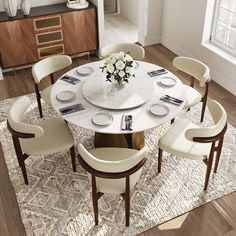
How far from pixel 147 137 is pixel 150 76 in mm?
688

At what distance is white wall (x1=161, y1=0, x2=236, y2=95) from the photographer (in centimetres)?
453

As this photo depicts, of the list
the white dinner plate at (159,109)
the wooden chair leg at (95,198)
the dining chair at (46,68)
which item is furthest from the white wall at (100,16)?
the wooden chair leg at (95,198)

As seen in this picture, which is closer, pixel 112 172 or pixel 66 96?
pixel 112 172

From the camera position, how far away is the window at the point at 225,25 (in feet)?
14.4

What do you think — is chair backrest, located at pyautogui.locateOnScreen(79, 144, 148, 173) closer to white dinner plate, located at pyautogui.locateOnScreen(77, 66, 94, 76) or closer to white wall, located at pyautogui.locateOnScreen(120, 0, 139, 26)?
white dinner plate, located at pyautogui.locateOnScreen(77, 66, 94, 76)

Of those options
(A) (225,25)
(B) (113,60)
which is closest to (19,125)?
(B) (113,60)

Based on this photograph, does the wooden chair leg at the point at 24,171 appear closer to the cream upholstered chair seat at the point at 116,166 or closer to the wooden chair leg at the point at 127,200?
the cream upholstered chair seat at the point at 116,166

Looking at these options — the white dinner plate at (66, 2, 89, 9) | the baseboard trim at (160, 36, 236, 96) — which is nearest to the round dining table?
the baseboard trim at (160, 36, 236, 96)

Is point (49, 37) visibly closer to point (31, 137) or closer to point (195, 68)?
point (195, 68)

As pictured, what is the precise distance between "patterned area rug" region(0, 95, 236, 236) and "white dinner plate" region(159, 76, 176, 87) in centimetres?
69

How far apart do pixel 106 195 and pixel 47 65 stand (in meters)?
1.57

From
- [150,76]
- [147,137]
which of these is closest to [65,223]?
[147,137]

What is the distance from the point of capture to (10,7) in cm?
452

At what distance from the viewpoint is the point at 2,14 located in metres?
4.74
